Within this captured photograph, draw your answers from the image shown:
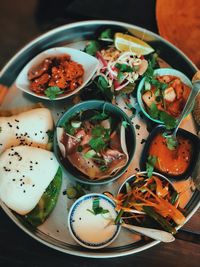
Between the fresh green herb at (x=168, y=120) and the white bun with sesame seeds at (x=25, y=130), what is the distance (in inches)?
14.0

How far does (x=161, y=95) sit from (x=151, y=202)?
355 mm

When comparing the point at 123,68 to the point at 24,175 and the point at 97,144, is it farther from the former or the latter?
the point at 24,175

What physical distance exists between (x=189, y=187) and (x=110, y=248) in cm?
31

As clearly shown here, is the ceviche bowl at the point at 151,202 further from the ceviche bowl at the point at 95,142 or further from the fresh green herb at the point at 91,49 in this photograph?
the fresh green herb at the point at 91,49

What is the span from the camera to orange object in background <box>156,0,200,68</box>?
4.98ft

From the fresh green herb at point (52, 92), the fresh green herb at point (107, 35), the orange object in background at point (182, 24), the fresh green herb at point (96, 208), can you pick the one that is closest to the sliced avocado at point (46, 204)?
the fresh green herb at point (96, 208)

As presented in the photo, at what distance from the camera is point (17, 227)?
1.32 meters

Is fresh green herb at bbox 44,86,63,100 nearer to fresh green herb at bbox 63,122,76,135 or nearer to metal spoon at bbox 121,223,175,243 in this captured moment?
fresh green herb at bbox 63,122,76,135

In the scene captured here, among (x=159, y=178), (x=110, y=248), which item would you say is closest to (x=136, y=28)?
(x=159, y=178)

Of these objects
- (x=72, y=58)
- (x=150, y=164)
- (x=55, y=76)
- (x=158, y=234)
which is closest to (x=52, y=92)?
(x=55, y=76)

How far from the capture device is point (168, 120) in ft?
4.33

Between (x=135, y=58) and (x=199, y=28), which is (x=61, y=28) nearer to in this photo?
(x=135, y=58)

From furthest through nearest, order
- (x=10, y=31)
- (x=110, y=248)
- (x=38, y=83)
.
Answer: (x=10, y=31) → (x=38, y=83) → (x=110, y=248)

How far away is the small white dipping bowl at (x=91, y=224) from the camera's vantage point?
1.23m
